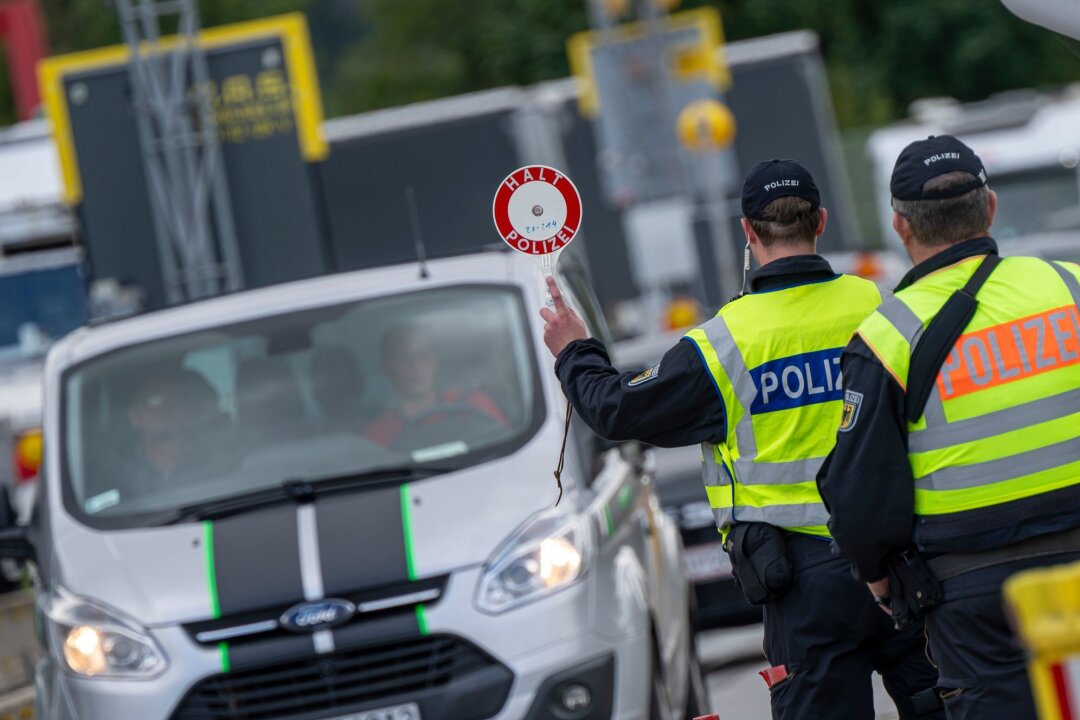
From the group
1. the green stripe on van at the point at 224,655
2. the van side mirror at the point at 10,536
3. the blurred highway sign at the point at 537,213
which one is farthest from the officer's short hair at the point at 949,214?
the van side mirror at the point at 10,536

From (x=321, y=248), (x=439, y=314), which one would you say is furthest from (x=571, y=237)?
(x=321, y=248)

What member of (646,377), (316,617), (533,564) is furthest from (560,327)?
(316,617)

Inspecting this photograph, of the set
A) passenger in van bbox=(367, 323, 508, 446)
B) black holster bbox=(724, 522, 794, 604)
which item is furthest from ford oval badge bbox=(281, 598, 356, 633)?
black holster bbox=(724, 522, 794, 604)

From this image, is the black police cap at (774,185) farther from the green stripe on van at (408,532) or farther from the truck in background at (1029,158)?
the truck in background at (1029,158)

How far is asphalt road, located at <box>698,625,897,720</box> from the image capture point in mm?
6991

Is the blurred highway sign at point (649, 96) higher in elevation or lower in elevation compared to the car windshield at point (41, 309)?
higher

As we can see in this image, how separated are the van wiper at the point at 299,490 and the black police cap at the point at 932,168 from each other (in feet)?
7.79

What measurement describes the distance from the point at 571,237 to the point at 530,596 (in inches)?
56.7

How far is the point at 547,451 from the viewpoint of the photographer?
581 cm

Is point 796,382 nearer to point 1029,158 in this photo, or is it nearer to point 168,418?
point 168,418

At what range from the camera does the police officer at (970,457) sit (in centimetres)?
361

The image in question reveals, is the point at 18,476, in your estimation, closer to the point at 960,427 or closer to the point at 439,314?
the point at 439,314

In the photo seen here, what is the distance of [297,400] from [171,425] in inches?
17.2

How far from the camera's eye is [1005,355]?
3621 mm
